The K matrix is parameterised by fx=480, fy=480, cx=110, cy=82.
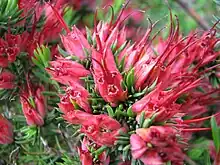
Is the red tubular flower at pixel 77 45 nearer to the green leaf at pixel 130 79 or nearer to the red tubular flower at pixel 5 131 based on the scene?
the green leaf at pixel 130 79

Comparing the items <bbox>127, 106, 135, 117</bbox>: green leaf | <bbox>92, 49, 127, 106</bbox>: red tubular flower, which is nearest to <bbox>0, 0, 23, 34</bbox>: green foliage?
<bbox>92, 49, 127, 106</bbox>: red tubular flower

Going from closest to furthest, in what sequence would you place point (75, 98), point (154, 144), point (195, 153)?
1. point (154, 144)
2. point (75, 98)
3. point (195, 153)

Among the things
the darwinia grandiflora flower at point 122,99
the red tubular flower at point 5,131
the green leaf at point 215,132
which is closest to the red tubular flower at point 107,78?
the darwinia grandiflora flower at point 122,99

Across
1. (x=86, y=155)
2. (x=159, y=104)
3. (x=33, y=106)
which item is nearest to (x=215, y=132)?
(x=159, y=104)

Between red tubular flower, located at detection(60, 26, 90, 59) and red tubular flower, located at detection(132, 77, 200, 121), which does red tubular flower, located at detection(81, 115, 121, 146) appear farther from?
red tubular flower, located at detection(60, 26, 90, 59)

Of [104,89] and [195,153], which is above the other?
[104,89]

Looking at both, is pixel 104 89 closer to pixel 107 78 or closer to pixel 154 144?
pixel 107 78

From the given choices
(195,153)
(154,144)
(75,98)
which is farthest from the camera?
(195,153)
